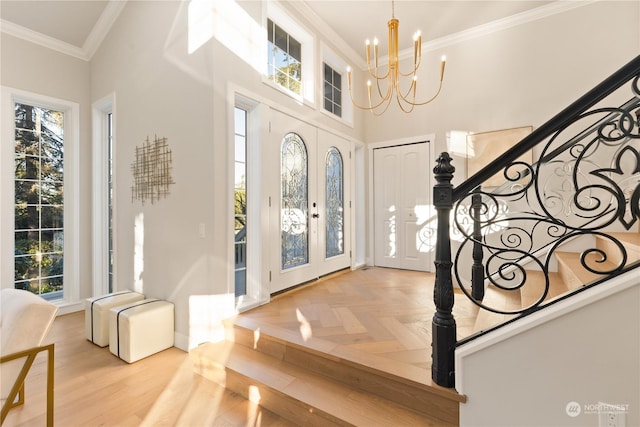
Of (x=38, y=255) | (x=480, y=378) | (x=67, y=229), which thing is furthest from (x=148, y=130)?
(x=480, y=378)

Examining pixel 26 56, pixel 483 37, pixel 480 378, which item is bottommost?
pixel 480 378

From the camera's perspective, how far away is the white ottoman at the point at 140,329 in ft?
7.91

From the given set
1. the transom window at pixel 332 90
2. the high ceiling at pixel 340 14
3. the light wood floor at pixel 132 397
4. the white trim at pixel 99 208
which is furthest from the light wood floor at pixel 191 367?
the high ceiling at pixel 340 14

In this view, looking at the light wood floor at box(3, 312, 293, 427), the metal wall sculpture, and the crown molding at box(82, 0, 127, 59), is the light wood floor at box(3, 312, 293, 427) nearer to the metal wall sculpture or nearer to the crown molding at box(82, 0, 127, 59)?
the metal wall sculpture

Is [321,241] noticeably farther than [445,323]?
Yes

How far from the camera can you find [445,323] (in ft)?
5.11

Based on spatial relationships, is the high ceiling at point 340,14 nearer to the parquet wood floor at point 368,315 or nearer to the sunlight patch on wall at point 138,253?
the sunlight patch on wall at point 138,253

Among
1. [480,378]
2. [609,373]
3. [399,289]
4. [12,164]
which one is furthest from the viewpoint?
[399,289]

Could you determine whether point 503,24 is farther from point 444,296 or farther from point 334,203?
point 444,296

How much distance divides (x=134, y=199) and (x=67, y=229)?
1.38m

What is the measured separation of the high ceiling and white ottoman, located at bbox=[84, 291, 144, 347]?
3.20m

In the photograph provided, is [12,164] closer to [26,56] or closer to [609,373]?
[26,56]

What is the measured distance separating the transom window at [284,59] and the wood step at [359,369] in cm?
270

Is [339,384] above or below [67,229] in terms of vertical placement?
below
